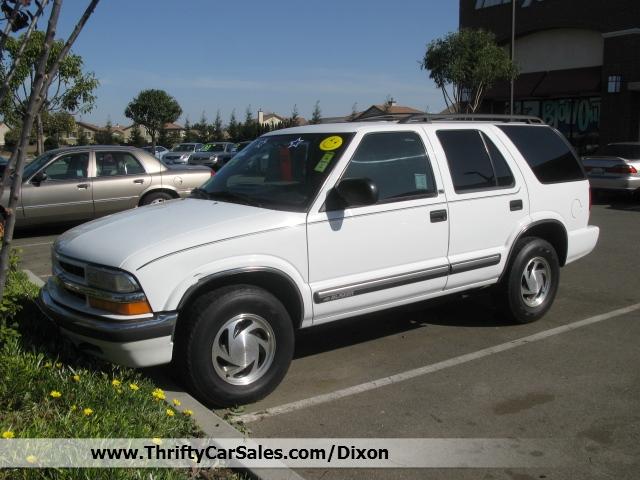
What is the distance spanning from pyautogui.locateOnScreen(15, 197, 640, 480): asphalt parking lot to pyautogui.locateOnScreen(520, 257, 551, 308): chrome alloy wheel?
0.23 m

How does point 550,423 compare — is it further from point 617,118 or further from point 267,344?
point 617,118

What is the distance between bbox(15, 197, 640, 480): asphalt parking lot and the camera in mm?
3820

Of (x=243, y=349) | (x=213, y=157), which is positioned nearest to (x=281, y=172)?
(x=243, y=349)

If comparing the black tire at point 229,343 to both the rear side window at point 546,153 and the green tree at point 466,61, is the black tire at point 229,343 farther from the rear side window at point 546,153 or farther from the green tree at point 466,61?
the green tree at point 466,61

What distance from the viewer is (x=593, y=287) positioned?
Result: 290 inches

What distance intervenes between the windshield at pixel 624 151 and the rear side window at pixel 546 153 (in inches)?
414

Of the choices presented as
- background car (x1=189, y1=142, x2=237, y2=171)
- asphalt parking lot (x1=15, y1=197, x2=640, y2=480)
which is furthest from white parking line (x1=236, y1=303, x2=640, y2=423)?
background car (x1=189, y1=142, x2=237, y2=171)

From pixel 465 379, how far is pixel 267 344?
1475 mm

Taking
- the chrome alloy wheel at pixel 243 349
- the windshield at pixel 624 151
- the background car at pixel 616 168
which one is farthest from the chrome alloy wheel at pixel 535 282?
the windshield at pixel 624 151

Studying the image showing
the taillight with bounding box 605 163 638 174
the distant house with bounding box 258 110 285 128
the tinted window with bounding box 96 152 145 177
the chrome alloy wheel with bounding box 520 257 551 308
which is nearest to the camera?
the chrome alloy wheel with bounding box 520 257 551 308

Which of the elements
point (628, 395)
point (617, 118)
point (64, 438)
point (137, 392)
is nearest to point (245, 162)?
point (137, 392)

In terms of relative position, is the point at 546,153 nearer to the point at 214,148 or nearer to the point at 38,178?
the point at 38,178

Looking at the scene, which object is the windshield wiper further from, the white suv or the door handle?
the door handle

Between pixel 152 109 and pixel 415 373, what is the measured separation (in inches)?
2089
